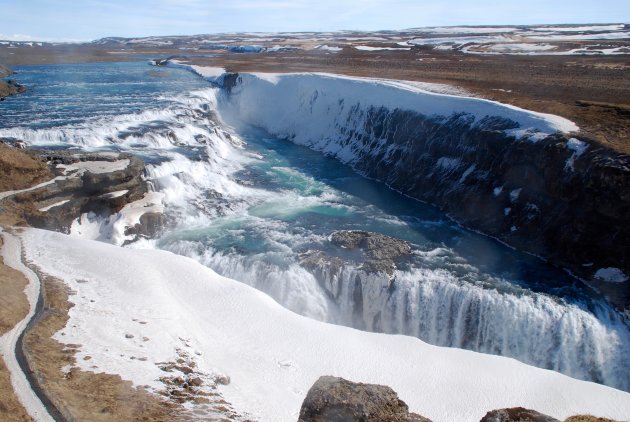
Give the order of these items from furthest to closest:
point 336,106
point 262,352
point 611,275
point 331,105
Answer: point 331,105 < point 336,106 < point 611,275 < point 262,352

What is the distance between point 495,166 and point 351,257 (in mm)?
7814

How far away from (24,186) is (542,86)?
2619 centimetres

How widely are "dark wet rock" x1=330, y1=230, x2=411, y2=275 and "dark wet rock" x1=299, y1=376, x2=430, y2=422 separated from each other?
26.0ft

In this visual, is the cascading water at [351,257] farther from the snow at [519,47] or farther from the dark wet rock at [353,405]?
the snow at [519,47]

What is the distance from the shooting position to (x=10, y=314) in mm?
9023

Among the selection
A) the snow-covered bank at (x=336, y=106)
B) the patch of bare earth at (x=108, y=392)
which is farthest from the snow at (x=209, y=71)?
the patch of bare earth at (x=108, y=392)

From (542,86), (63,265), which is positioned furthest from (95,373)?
(542,86)

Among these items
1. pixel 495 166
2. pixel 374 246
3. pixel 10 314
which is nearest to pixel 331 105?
pixel 495 166

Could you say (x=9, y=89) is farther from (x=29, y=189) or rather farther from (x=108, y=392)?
(x=108, y=392)

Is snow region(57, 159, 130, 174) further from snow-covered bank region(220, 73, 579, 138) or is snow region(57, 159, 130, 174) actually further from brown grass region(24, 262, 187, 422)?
→ snow-covered bank region(220, 73, 579, 138)

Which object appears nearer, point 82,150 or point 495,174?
point 495,174

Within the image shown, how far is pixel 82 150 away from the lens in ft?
71.1

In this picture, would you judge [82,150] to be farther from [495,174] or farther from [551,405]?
[551,405]

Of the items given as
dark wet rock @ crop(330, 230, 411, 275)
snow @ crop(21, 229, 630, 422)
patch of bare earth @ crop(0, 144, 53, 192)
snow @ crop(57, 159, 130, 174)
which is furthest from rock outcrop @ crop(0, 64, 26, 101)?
dark wet rock @ crop(330, 230, 411, 275)
